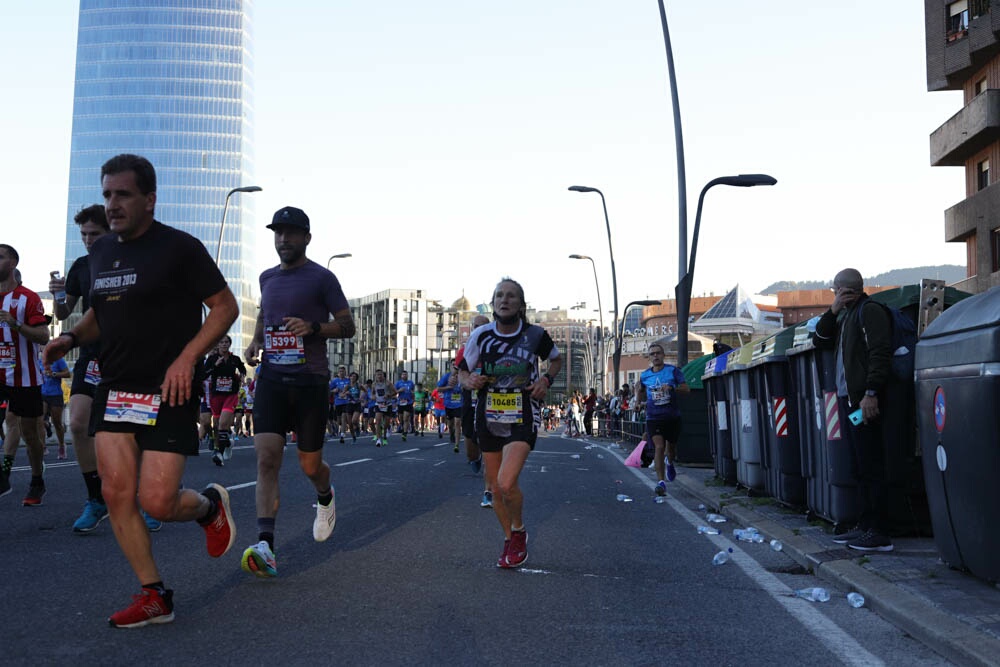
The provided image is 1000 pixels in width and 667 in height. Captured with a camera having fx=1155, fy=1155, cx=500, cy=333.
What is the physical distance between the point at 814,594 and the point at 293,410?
302 cm

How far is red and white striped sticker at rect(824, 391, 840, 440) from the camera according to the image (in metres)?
8.30

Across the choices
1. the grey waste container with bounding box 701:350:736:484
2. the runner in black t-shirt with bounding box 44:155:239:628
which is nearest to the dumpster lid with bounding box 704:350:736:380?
the grey waste container with bounding box 701:350:736:484

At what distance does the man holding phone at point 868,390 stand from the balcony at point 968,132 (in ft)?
106

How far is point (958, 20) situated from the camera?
39.6 meters

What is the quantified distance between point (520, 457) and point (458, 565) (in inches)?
29.2

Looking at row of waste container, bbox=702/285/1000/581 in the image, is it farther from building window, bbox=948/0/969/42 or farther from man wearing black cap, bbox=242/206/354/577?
building window, bbox=948/0/969/42

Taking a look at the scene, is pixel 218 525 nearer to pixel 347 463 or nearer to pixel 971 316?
pixel 971 316

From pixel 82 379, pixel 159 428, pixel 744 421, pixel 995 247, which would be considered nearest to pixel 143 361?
pixel 159 428

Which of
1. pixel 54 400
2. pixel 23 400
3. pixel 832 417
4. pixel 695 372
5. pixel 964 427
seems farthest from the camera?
pixel 54 400

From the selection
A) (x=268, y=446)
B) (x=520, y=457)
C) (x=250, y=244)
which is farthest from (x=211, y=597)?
(x=250, y=244)

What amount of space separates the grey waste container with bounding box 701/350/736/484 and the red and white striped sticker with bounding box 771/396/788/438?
9.35 ft

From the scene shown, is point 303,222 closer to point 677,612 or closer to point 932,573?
point 677,612

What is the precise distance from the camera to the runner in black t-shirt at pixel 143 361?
4.83m

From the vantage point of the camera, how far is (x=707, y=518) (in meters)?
10.6
